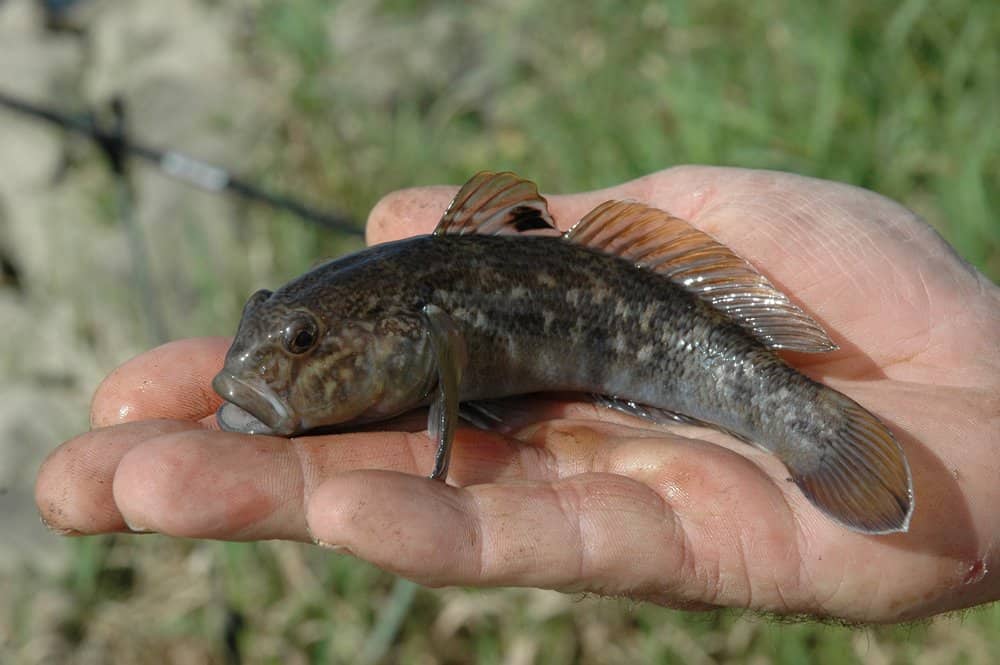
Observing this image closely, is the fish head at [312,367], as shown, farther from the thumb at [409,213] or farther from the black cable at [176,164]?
the black cable at [176,164]

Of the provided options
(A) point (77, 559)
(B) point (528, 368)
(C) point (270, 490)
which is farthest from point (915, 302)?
(A) point (77, 559)

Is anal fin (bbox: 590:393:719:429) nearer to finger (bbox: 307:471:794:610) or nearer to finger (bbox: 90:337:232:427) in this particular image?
finger (bbox: 307:471:794:610)

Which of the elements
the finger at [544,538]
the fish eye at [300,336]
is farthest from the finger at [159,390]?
the finger at [544,538]

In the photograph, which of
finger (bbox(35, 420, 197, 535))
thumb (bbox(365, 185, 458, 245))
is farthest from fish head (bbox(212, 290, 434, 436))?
thumb (bbox(365, 185, 458, 245))

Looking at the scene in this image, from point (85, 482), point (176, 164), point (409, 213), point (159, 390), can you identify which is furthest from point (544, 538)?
point (176, 164)

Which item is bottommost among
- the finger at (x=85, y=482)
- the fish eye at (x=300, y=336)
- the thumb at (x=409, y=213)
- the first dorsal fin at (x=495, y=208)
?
the finger at (x=85, y=482)

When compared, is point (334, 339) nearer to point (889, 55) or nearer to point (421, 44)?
point (889, 55)
